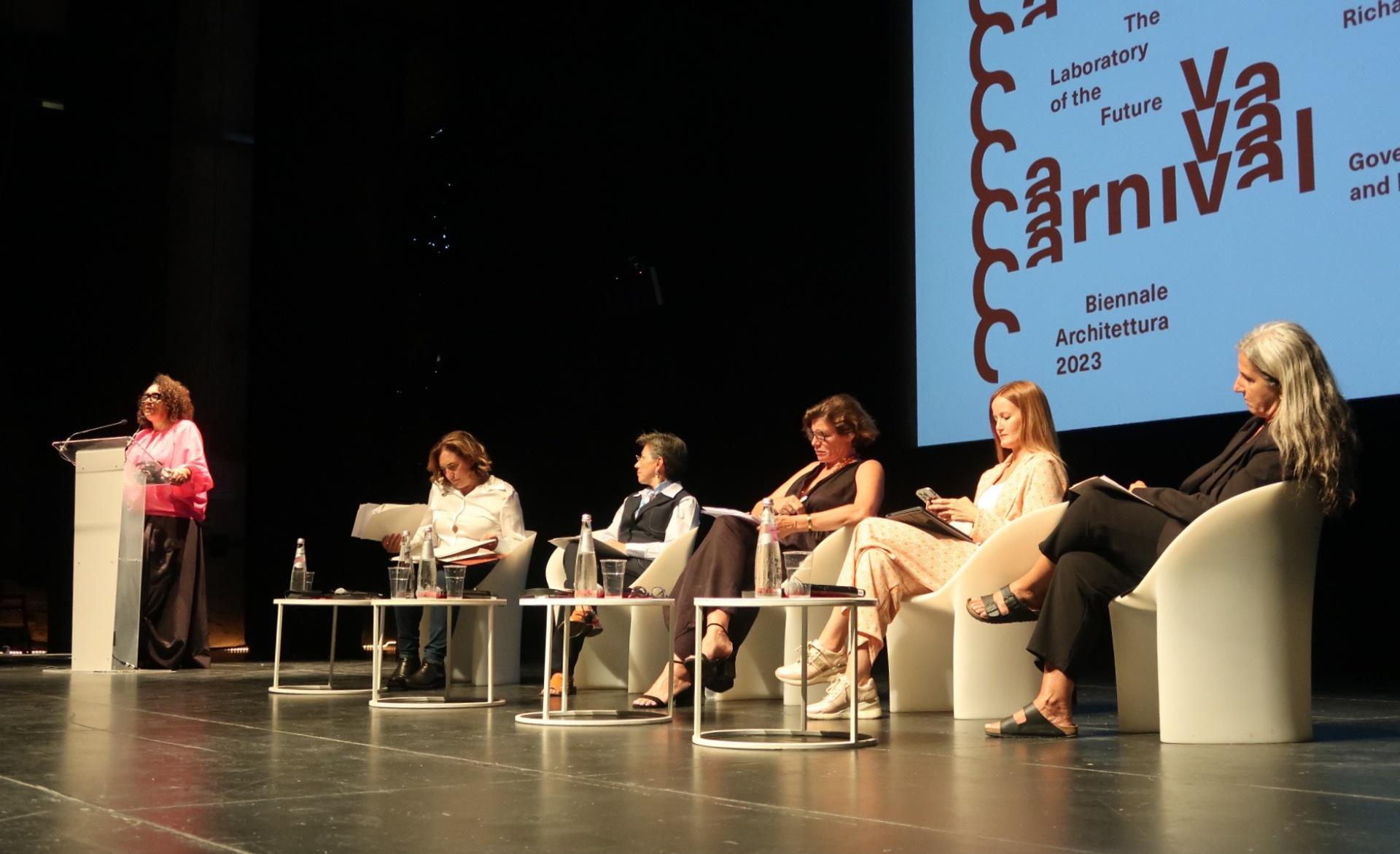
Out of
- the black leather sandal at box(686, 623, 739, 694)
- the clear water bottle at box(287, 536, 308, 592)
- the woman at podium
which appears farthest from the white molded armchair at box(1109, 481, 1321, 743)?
the woman at podium

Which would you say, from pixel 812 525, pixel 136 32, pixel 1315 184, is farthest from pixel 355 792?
pixel 136 32

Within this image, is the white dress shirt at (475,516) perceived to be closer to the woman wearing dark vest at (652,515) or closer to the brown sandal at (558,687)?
the woman wearing dark vest at (652,515)

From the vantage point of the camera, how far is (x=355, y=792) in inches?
90.0

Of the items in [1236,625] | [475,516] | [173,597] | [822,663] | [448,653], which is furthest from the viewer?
[173,597]

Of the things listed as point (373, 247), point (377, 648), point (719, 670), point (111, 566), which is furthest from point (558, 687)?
point (373, 247)

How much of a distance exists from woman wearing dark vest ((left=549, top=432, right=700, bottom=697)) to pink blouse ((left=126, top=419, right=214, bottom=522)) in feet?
6.61

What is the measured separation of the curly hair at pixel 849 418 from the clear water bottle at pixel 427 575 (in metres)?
1.27

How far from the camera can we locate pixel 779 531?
4227mm

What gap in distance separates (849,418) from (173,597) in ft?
11.5

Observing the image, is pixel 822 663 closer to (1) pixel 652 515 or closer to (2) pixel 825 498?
(2) pixel 825 498

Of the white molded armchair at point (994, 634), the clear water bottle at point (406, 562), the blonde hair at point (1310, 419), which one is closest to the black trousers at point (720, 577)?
the white molded armchair at point (994, 634)

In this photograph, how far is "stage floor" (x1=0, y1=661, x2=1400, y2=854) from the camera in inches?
72.4

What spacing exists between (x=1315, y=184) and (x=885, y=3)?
238cm

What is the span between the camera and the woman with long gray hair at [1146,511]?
2930 mm
